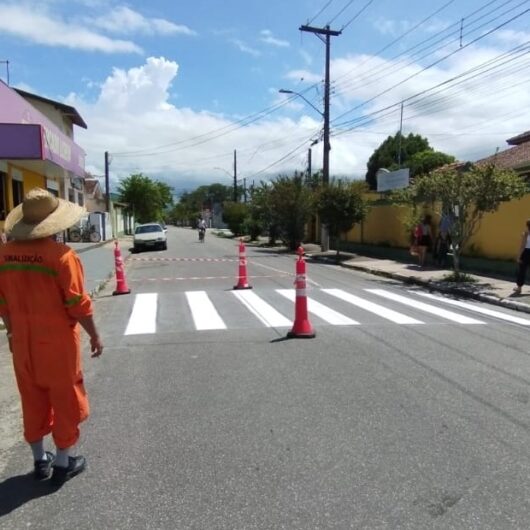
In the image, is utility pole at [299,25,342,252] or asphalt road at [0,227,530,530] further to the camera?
utility pole at [299,25,342,252]

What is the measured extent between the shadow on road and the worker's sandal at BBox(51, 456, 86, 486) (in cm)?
5

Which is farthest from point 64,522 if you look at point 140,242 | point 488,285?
point 140,242

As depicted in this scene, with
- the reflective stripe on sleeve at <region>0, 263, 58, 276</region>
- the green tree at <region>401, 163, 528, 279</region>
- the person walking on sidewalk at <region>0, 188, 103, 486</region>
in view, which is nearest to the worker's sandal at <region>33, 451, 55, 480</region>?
the person walking on sidewalk at <region>0, 188, 103, 486</region>

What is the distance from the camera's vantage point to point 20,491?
3.82 meters

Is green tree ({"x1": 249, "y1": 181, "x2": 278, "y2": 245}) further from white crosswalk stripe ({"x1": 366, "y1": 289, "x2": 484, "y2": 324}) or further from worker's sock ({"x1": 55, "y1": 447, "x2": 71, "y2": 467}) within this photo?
worker's sock ({"x1": 55, "y1": 447, "x2": 71, "y2": 467})

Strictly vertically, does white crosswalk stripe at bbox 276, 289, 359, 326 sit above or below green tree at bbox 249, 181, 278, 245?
below

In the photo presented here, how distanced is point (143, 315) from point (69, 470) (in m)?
7.00

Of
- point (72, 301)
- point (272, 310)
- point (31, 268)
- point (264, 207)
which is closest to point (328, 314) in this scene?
point (272, 310)

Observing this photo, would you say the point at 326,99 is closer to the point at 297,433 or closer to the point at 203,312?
the point at 203,312

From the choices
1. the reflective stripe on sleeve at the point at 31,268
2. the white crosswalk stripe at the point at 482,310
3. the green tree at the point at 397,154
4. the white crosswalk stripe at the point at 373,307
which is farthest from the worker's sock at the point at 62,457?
the green tree at the point at 397,154

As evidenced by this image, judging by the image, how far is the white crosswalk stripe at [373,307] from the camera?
397 inches

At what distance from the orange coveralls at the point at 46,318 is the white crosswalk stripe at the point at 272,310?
5303mm

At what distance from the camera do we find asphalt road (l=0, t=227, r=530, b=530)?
3514 mm

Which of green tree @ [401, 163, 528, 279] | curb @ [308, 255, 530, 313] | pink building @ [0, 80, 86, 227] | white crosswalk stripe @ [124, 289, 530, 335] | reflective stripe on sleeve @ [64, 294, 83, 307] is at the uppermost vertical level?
pink building @ [0, 80, 86, 227]
